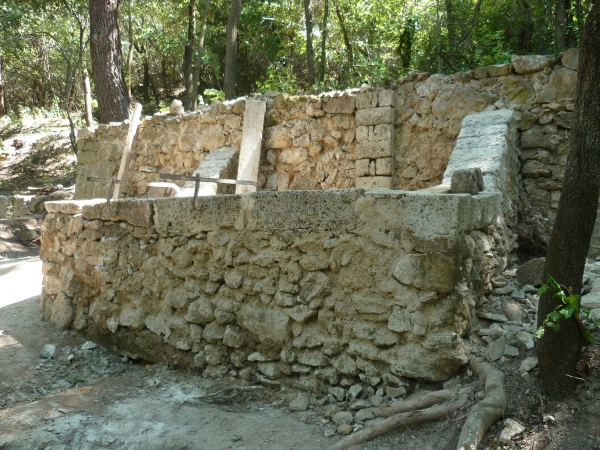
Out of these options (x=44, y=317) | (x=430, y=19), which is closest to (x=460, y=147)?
(x=44, y=317)

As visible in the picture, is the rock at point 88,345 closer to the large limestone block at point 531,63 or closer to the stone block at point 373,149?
the stone block at point 373,149

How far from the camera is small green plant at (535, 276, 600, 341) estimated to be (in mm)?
2223

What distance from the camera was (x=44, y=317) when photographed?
4562 mm

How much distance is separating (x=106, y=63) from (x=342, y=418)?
8.78 metres

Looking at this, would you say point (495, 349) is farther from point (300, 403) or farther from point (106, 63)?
point (106, 63)

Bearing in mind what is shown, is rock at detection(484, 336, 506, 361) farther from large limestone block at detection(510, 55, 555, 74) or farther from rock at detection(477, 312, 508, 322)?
large limestone block at detection(510, 55, 555, 74)

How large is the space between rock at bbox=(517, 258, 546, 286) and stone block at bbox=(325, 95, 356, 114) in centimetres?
302

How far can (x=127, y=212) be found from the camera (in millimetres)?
3953

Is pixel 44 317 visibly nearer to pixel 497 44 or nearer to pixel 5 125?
pixel 497 44

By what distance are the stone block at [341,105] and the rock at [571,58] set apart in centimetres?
211

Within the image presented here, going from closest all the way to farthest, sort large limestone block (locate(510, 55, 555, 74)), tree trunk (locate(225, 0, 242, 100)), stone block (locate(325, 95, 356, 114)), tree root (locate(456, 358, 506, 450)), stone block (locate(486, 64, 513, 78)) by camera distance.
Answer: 1. tree root (locate(456, 358, 506, 450))
2. large limestone block (locate(510, 55, 555, 74))
3. stone block (locate(486, 64, 513, 78))
4. stone block (locate(325, 95, 356, 114))
5. tree trunk (locate(225, 0, 242, 100))

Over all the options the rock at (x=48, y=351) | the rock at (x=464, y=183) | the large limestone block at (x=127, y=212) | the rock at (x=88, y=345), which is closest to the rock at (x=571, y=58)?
the rock at (x=464, y=183)

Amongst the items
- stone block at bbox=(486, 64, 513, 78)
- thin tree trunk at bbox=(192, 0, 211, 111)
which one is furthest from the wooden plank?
thin tree trunk at bbox=(192, 0, 211, 111)

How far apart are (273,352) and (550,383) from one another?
1618mm
